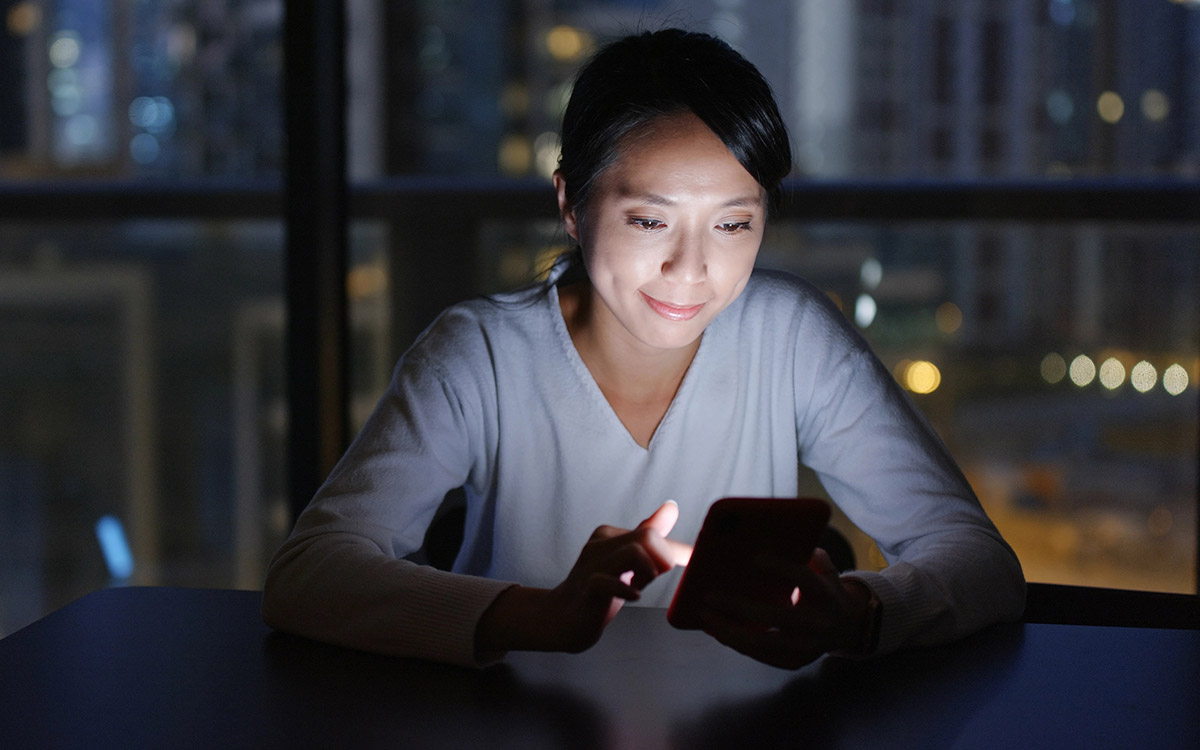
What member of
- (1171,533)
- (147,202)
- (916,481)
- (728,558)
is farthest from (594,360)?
(1171,533)

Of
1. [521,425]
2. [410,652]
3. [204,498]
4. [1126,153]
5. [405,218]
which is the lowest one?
[204,498]

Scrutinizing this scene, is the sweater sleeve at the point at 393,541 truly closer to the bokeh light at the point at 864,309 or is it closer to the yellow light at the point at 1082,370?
the bokeh light at the point at 864,309

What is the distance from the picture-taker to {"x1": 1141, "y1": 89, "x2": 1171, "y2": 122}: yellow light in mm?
2531

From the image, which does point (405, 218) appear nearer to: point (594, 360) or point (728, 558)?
point (594, 360)

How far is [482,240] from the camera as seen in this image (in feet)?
8.12

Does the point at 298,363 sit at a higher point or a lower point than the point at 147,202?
lower

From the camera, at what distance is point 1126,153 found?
2.58m

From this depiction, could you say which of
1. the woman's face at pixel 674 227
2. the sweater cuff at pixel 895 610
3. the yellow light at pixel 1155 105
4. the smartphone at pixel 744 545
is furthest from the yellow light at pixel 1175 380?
the smartphone at pixel 744 545

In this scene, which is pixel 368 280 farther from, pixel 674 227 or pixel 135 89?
pixel 674 227

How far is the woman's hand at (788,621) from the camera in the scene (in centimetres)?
74

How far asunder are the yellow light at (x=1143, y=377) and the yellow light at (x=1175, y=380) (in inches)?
1.1

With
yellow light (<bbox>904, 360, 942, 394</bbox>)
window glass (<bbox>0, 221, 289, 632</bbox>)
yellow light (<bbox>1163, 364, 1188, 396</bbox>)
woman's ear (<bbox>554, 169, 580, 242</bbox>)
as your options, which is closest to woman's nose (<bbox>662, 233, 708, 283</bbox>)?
woman's ear (<bbox>554, 169, 580, 242</bbox>)

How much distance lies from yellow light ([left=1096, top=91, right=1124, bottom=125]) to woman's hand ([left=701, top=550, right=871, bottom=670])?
237cm

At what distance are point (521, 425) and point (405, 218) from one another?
4.67 ft
